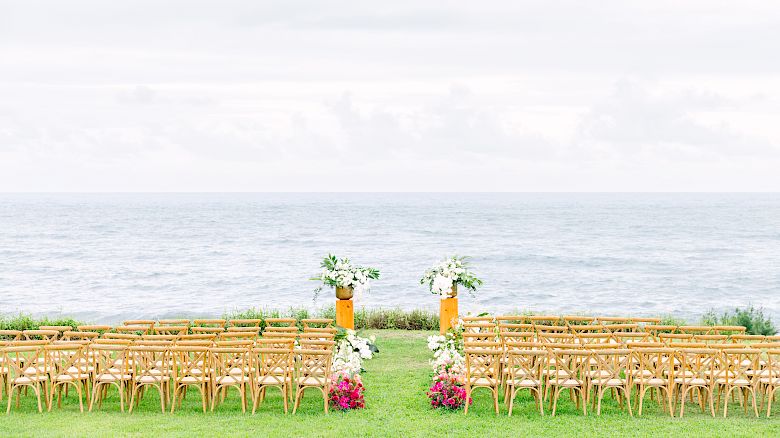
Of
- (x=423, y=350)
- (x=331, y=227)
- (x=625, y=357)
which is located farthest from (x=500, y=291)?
(x=331, y=227)

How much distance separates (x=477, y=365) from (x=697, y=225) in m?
81.6

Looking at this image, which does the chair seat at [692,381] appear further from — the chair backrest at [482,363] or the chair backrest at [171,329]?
the chair backrest at [171,329]

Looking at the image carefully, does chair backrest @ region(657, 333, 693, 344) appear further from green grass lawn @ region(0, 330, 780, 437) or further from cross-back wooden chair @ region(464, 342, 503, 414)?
cross-back wooden chair @ region(464, 342, 503, 414)

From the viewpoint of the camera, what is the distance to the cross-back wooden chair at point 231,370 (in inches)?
420

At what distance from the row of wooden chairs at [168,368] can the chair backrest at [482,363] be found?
6.49 ft

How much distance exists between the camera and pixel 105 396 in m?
11.7

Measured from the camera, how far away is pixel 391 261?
54594mm

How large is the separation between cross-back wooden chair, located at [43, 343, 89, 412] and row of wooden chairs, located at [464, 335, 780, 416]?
5537 mm

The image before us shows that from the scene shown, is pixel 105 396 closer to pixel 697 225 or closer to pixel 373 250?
pixel 373 250

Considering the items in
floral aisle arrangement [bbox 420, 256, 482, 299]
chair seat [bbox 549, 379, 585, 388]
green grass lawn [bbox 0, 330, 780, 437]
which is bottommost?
green grass lawn [bbox 0, 330, 780, 437]

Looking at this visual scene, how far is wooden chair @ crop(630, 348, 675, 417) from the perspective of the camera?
1067 centimetres

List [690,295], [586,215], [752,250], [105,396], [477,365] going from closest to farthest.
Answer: [477,365], [105,396], [690,295], [752,250], [586,215]

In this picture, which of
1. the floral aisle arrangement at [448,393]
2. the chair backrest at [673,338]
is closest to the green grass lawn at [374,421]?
the floral aisle arrangement at [448,393]

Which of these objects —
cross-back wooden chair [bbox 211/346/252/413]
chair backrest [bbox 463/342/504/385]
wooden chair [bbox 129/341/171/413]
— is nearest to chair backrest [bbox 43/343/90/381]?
wooden chair [bbox 129/341/171/413]
